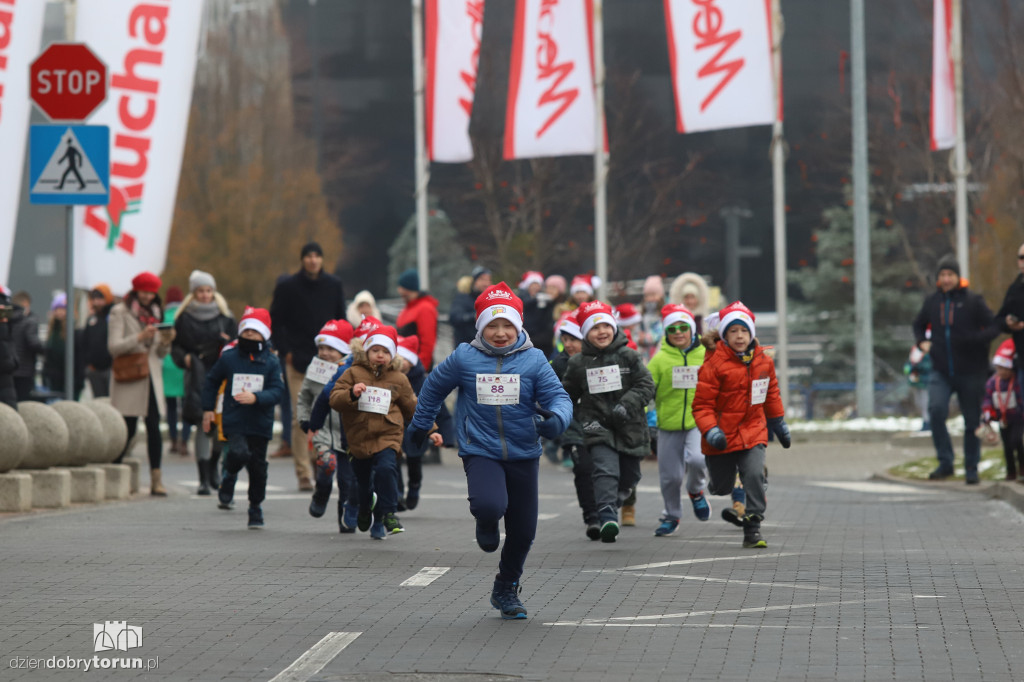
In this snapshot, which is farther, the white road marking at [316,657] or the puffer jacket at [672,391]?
the puffer jacket at [672,391]

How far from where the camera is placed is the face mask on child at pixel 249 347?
1492 cm

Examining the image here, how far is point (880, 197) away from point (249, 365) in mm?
31694

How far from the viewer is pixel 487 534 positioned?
32.3ft

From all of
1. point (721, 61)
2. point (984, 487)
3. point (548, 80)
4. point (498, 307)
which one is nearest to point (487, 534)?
point (498, 307)

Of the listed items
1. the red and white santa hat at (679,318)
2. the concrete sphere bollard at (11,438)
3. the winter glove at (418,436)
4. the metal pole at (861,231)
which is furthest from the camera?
the metal pole at (861,231)

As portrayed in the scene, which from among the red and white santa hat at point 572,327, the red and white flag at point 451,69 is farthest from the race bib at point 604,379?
the red and white flag at point 451,69

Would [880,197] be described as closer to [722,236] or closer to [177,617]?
[722,236]

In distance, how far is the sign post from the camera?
16719 mm

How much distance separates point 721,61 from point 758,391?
15.6m

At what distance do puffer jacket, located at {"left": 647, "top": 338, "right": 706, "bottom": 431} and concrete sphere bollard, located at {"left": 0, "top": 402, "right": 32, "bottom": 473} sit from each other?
16.6 feet

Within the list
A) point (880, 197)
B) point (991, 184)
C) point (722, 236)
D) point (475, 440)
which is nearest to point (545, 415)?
point (475, 440)

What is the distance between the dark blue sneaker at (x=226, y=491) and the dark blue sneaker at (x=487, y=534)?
19.1 feet

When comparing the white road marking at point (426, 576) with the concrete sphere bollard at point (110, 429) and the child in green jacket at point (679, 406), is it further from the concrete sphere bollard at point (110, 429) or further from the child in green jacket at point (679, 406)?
the concrete sphere bollard at point (110, 429)

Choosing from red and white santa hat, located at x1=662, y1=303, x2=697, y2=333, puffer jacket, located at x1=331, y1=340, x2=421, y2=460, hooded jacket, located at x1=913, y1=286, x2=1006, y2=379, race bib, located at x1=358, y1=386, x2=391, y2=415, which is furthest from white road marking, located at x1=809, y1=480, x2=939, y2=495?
race bib, located at x1=358, y1=386, x2=391, y2=415
